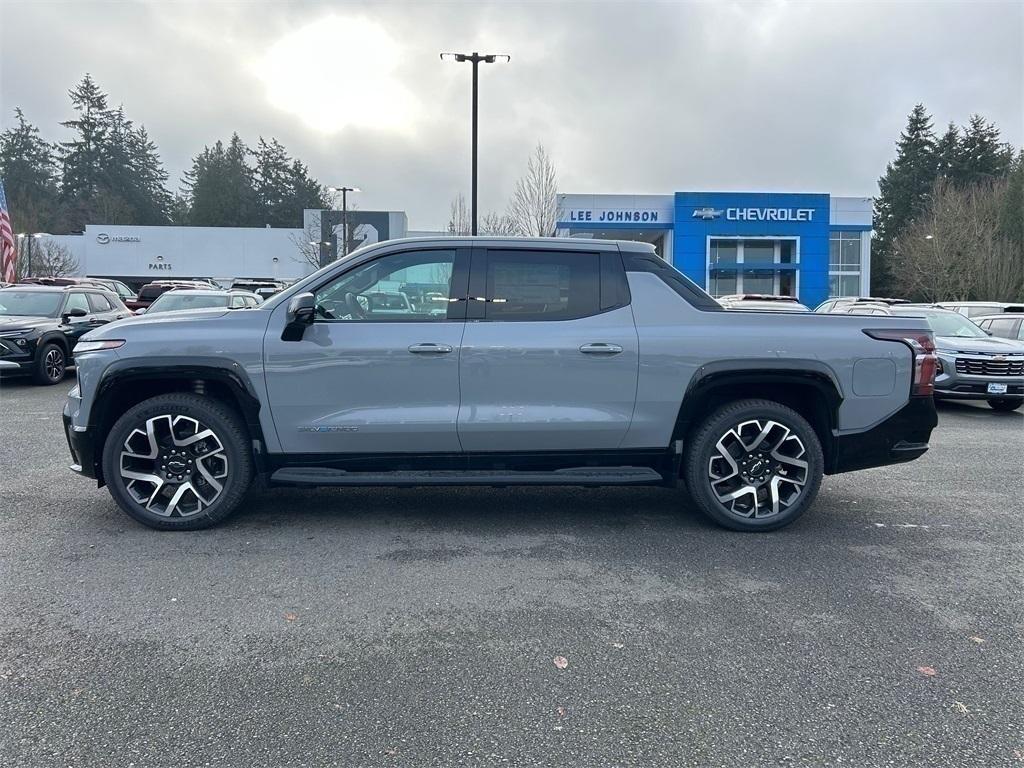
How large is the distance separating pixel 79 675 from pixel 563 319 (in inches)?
126

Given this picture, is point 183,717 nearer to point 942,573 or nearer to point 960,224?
point 942,573

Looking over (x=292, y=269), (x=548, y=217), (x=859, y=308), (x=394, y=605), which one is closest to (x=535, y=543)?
(x=394, y=605)

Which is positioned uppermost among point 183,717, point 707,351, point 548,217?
point 548,217

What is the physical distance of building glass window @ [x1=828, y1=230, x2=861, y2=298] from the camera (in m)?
46.1

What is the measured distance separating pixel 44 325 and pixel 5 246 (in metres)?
15.6

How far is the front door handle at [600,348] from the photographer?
4703 millimetres

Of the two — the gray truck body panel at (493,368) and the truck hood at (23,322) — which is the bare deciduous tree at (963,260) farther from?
the truck hood at (23,322)

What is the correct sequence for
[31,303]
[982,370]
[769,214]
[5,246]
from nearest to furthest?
[982,370] < [31,303] < [5,246] < [769,214]

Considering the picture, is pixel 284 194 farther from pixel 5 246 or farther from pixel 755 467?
pixel 755 467

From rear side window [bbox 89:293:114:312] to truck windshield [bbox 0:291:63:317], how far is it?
683 millimetres

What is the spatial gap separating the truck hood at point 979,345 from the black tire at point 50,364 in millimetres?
13691

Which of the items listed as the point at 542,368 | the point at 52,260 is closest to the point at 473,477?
the point at 542,368

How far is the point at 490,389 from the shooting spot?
4.69 metres

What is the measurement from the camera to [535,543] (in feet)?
15.2
